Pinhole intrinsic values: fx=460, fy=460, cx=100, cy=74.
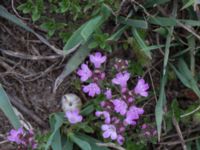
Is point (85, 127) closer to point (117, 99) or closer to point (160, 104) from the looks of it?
point (117, 99)

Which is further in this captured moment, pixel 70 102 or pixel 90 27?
pixel 70 102

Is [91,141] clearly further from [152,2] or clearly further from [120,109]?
[152,2]

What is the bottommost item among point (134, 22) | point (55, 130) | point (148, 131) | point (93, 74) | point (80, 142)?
point (148, 131)

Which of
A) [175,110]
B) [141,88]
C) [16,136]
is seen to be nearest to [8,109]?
A: [16,136]

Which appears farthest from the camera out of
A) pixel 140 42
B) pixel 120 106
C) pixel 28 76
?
pixel 28 76

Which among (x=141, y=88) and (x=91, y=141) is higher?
(x=141, y=88)

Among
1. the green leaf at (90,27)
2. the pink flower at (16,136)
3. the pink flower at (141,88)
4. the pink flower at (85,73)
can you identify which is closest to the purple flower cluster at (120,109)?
the pink flower at (141,88)

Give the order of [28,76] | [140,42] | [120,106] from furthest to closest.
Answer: [28,76], [140,42], [120,106]

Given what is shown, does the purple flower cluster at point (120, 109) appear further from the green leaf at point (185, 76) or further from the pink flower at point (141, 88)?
the green leaf at point (185, 76)

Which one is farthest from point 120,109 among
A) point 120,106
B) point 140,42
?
point 140,42
